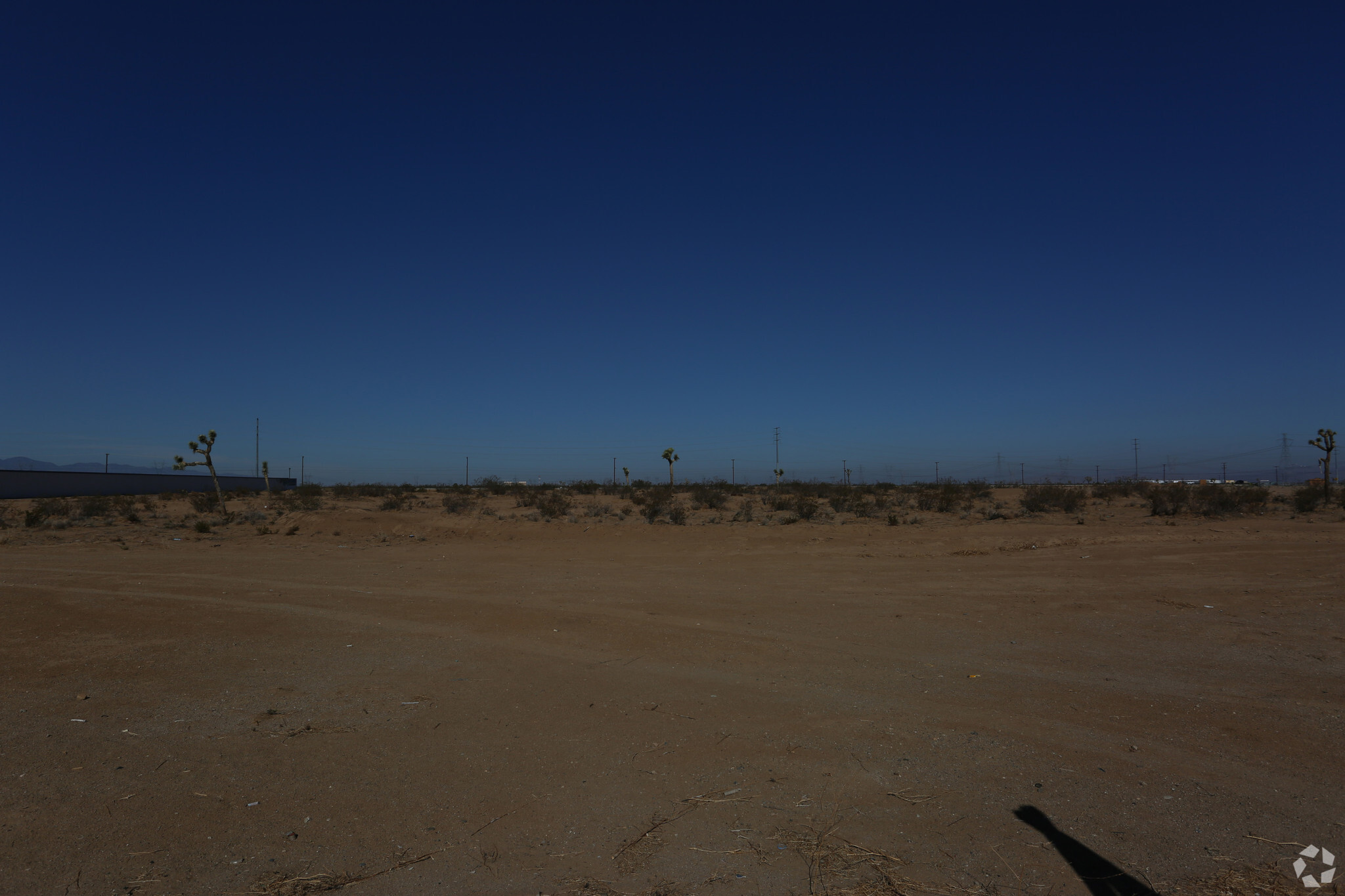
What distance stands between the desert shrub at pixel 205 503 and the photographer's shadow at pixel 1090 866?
3394cm

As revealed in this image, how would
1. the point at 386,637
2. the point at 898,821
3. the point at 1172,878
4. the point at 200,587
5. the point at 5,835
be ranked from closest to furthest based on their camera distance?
the point at 1172,878 → the point at 5,835 → the point at 898,821 → the point at 386,637 → the point at 200,587

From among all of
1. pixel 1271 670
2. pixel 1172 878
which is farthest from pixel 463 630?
pixel 1271 670

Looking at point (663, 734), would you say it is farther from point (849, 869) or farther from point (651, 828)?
point (849, 869)

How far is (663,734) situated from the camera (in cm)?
571

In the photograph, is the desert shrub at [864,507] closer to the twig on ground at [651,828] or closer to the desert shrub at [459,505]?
the desert shrub at [459,505]

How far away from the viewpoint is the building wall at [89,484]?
46.8m

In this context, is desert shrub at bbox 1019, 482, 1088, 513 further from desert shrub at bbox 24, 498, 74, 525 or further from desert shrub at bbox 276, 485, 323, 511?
desert shrub at bbox 24, 498, 74, 525

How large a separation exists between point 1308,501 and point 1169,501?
5390 mm

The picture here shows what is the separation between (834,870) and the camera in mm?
3861

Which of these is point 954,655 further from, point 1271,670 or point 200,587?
point 200,587

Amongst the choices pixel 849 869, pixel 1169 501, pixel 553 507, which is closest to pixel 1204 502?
pixel 1169 501

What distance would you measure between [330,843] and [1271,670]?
27.2 ft

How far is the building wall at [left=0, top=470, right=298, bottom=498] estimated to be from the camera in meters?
46.8

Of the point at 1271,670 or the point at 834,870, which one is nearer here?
the point at 834,870
